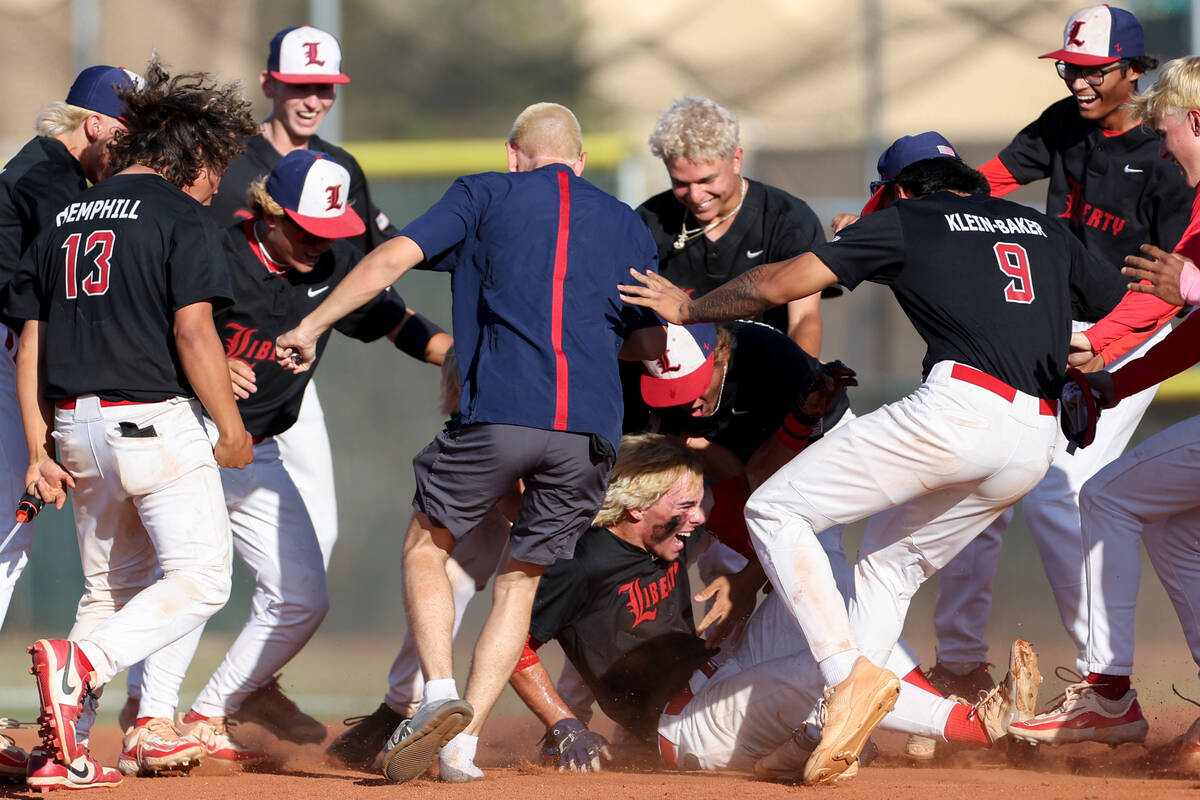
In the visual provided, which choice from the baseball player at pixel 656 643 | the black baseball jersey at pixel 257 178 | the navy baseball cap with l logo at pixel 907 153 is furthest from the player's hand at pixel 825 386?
the black baseball jersey at pixel 257 178

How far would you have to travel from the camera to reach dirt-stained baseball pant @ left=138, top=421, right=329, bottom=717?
529cm

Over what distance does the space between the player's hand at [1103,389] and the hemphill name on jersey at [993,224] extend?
54 centimetres

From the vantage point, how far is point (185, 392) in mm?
4406

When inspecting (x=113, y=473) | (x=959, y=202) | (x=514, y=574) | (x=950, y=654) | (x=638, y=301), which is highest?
(x=959, y=202)

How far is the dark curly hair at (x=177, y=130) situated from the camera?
4508 mm

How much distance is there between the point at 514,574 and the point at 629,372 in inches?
43.3

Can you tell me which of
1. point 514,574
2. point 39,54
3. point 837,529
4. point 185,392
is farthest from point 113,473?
point 39,54

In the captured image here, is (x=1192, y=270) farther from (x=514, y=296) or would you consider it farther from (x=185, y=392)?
(x=185, y=392)

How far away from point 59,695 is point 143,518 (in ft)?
2.04

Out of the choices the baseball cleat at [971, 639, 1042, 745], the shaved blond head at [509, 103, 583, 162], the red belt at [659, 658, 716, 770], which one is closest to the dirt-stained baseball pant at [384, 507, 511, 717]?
the red belt at [659, 658, 716, 770]

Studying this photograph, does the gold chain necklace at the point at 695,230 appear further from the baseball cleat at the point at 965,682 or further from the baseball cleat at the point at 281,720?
the baseball cleat at the point at 281,720

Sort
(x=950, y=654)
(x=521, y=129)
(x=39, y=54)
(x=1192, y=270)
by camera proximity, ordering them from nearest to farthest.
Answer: (x=1192, y=270) → (x=521, y=129) → (x=950, y=654) → (x=39, y=54)

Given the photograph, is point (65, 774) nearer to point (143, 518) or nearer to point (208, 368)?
point (143, 518)

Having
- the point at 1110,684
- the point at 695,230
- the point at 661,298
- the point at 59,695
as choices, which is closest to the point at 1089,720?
the point at 1110,684
